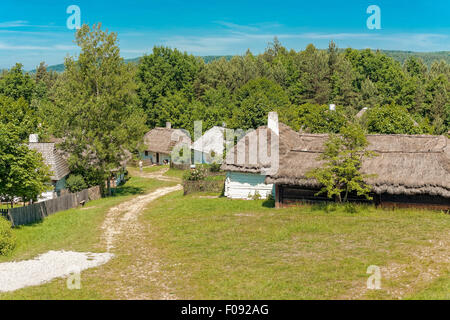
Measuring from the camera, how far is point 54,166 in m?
37.2

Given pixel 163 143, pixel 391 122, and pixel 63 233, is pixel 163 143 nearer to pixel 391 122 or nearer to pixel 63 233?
pixel 391 122

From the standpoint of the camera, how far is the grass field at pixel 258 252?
14.6m

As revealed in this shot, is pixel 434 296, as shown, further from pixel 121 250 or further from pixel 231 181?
pixel 231 181

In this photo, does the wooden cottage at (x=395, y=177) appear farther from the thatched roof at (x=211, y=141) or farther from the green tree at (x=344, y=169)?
the thatched roof at (x=211, y=141)

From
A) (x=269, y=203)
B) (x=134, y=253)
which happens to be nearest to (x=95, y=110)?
(x=269, y=203)

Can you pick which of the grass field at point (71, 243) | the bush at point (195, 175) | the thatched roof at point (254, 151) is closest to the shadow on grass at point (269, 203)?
the thatched roof at point (254, 151)

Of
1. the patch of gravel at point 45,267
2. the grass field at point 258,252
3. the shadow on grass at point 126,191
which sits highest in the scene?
the grass field at point 258,252

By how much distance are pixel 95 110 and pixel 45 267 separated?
22131mm

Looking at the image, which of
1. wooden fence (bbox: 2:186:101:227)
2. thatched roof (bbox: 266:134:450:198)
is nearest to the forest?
wooden fence (bbox: 2:186:101:227)

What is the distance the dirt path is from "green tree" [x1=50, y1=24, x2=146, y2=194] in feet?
21.9

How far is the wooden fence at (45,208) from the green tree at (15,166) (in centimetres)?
122

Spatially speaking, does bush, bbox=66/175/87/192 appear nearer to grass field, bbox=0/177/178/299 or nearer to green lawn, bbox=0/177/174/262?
grass field, bbox=0/177/178/299

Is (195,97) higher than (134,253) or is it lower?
higher
